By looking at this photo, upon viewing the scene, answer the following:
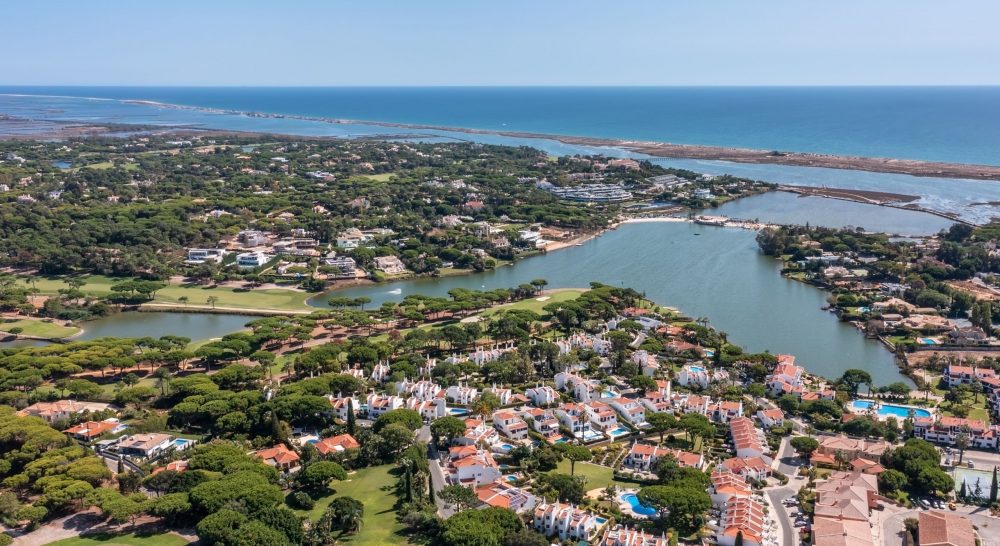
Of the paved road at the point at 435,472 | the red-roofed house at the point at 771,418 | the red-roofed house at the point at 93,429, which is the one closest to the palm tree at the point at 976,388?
the red-roofed house at the point at 771,418

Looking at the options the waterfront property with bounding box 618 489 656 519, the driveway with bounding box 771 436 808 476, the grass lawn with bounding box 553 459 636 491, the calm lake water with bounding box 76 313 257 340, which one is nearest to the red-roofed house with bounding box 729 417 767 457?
the driveway with bounding box 771 436 808 476

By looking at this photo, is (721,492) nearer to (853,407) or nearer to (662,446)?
(662,446)

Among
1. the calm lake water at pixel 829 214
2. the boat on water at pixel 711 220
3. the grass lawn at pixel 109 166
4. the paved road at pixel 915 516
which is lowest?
the paved road at pixel 915 516

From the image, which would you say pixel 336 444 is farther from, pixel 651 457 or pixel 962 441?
pixel 962 441

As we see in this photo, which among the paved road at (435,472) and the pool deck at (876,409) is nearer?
the paved road at (435,472)

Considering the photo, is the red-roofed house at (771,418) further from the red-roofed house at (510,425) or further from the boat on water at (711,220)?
the boat on water at (711,220)

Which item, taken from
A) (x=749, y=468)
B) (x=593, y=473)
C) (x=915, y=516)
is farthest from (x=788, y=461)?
(x=593, y=473)

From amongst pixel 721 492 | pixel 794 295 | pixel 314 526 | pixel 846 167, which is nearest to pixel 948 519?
pixel 721 492
